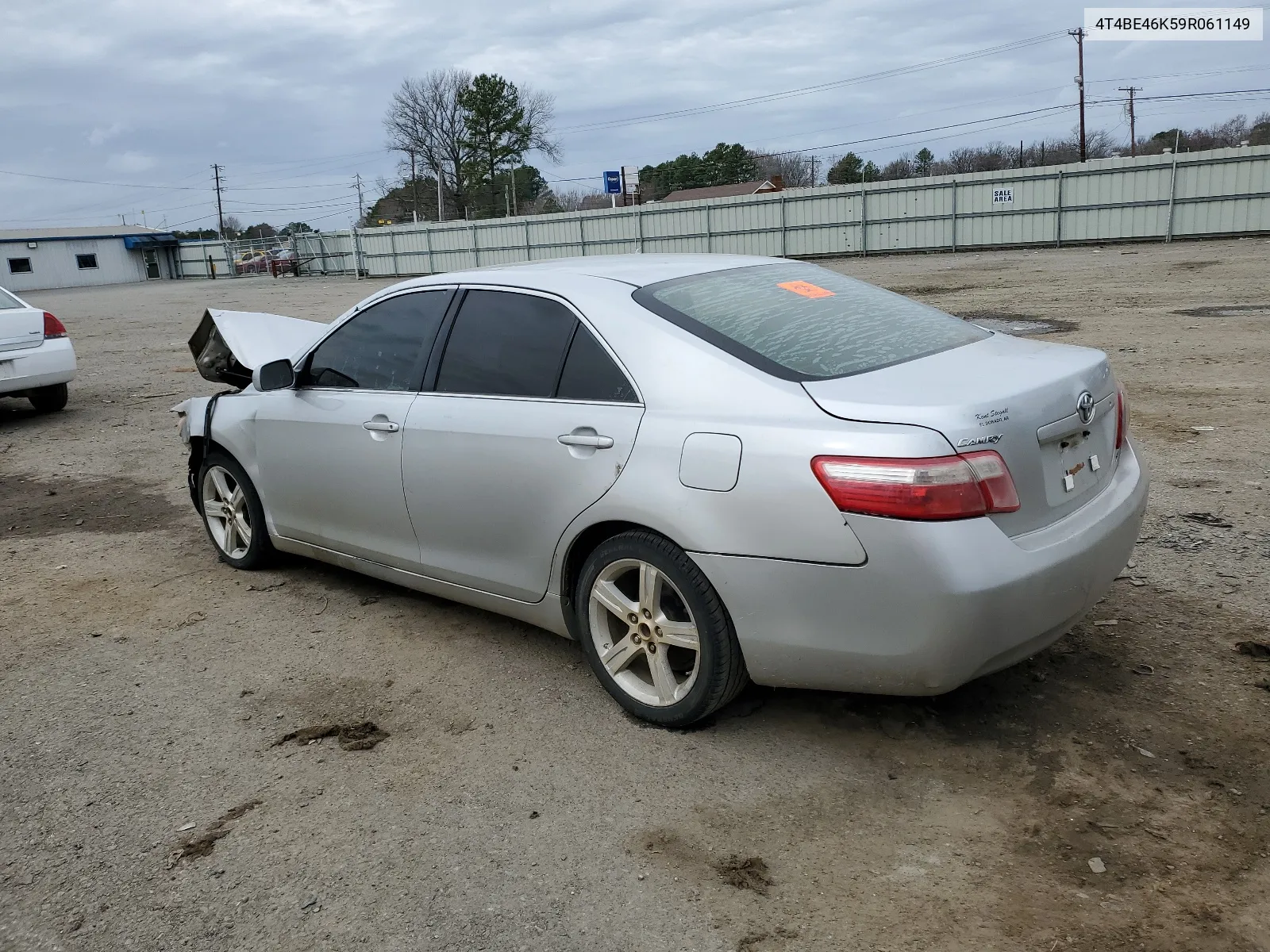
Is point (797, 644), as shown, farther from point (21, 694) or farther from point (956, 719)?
point (21, 694)

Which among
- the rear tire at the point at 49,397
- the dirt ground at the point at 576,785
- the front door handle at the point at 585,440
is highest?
the front door handle at the point at 585,440

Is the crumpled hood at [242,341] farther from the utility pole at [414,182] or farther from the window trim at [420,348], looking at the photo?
the utility pole at [414,182]

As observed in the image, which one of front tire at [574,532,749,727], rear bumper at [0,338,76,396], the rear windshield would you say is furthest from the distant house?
front tire at [574,532,749,727]

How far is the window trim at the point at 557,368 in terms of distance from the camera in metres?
3.49

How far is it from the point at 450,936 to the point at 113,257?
75982mm

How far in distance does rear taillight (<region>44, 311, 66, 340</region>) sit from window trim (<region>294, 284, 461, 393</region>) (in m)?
7.12

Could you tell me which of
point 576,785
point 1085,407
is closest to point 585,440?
point 576,785

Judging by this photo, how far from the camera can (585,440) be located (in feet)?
11.4

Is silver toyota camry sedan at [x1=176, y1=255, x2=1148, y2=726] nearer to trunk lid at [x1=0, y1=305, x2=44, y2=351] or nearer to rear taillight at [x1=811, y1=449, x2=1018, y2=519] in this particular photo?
rear taillight at [x1=811, y1=449, x2=1018, y2=519]

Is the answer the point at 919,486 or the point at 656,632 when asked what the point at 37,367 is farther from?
the point at 919,486

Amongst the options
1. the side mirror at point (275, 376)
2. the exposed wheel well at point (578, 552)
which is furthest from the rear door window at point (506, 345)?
the side mirror at point (275, 376)

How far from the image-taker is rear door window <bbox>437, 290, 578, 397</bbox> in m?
3.76

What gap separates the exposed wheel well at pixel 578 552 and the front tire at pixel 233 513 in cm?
217

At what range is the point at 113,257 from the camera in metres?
68.7
